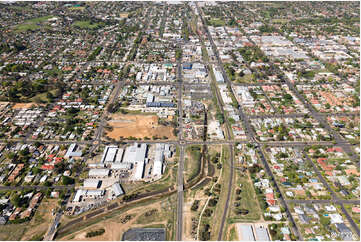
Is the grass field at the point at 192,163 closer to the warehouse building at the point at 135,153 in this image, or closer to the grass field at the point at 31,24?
the warehouse building at the point at 135,153

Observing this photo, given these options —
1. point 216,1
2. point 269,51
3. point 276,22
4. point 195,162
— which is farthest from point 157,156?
point 216,1

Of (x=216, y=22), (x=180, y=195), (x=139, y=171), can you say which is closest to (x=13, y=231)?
(x=139, y=171)

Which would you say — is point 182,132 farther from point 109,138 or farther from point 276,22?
point 276,22

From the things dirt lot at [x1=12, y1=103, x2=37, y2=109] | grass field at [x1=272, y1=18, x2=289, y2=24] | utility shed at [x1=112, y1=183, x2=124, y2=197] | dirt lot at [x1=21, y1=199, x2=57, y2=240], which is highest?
grass field at [x1=272, y1=18, x2=289, y2=24]

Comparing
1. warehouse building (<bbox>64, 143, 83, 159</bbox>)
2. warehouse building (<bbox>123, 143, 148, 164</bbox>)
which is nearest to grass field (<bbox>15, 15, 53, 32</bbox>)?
warehouse building (<bbox>64, 143, 83, 159</bbox>)

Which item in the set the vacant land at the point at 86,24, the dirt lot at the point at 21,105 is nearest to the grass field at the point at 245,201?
the dirt lot at the point at 21,105

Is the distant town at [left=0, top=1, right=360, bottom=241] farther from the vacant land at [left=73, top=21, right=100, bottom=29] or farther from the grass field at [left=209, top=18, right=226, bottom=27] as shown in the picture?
the grass field at [left=209, top=18, right=226, bottom=27]
